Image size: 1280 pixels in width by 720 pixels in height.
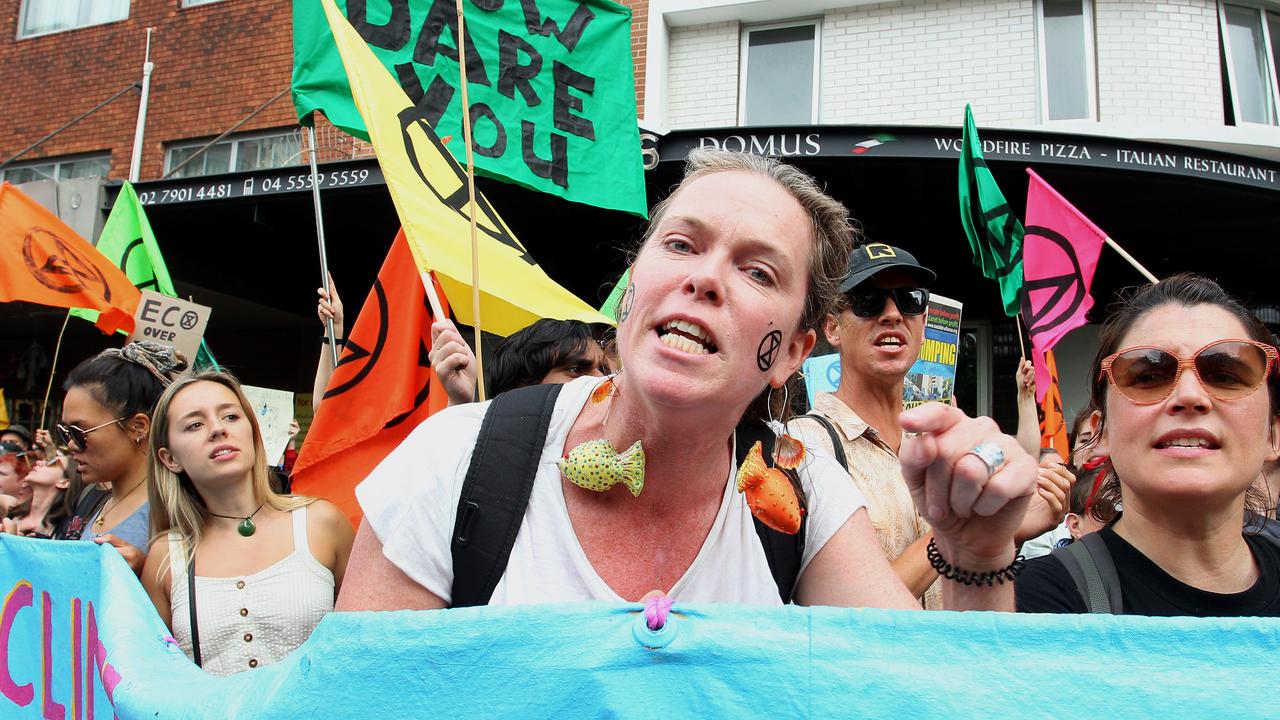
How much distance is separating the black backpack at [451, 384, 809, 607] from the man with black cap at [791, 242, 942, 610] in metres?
0.99

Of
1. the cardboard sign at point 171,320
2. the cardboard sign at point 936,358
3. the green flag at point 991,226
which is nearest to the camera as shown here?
the cardboard sign at point 936,358

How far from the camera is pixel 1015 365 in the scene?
9305 millimetres

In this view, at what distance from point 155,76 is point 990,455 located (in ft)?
43.5

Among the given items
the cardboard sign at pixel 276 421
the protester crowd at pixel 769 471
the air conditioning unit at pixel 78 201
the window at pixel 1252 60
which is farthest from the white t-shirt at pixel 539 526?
the window at pixel 1252 60

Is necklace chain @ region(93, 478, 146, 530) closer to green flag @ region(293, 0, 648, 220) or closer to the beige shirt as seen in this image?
green flag @ region(293, 0, 648, 220)

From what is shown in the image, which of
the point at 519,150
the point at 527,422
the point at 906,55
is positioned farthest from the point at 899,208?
the point at 527,422

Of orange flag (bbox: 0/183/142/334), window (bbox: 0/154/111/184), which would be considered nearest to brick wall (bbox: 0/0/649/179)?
window (bbox: 0/154/111/184)

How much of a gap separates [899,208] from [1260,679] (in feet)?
25.4

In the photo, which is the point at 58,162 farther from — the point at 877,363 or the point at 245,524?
the point at 877,363

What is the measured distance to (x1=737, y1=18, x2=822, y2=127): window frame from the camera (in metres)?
9.45

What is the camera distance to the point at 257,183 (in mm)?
8062

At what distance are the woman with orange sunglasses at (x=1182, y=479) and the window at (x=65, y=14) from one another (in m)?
14.2

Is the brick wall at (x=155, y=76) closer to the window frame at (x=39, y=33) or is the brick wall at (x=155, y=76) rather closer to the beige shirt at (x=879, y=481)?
the window frame at (x=39, y=33)

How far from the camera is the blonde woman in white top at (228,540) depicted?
8.05 feet
